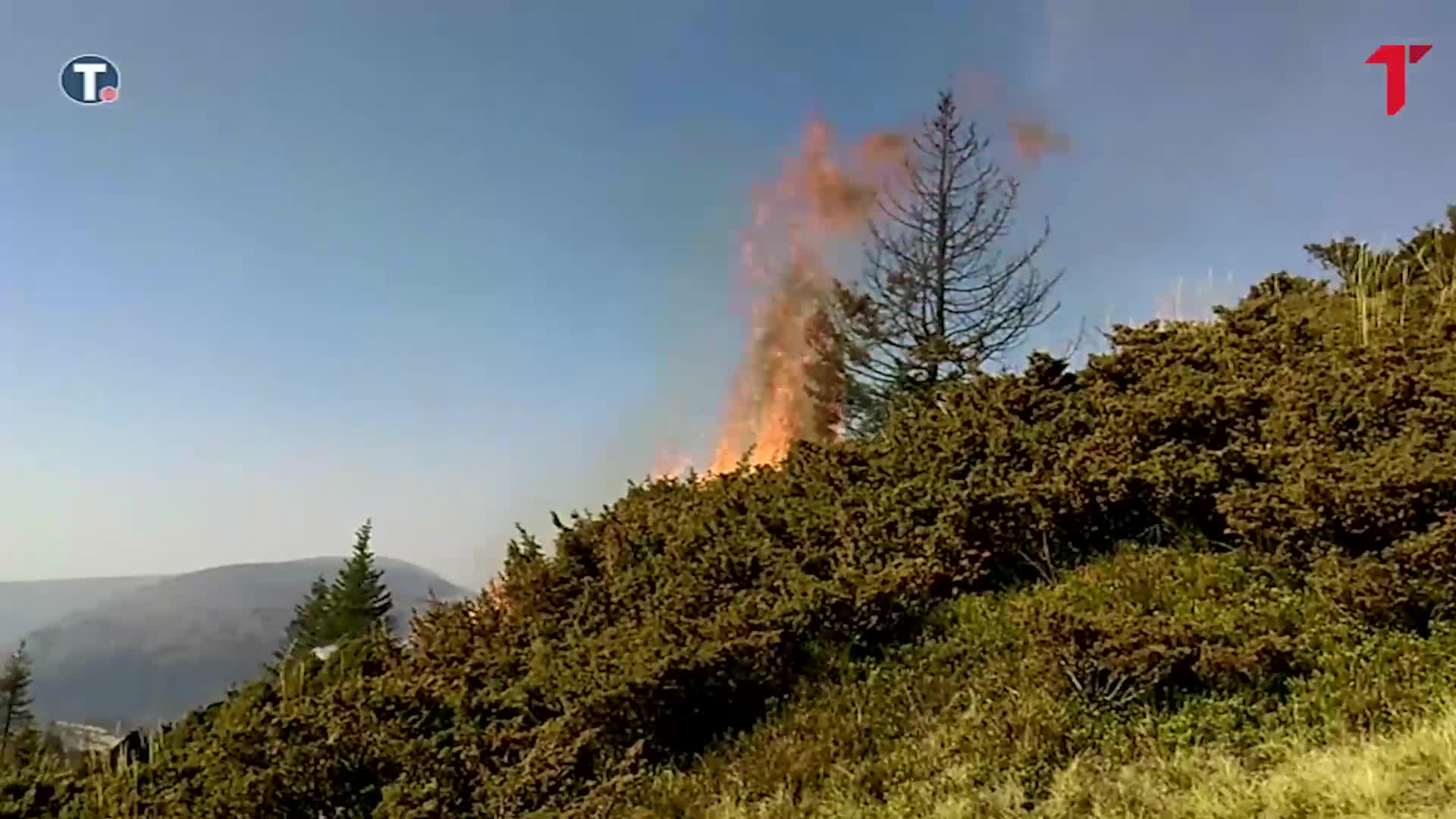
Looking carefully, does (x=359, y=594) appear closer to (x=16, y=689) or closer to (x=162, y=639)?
(x=16, y=689)

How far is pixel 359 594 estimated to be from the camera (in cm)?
2881

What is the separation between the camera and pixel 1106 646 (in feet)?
17.6

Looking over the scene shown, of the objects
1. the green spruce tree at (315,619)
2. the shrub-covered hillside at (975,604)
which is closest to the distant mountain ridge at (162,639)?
the green spruce tree at (315,619)

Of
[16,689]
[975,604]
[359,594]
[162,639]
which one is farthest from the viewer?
[162,639]

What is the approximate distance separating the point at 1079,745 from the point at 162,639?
169399mm

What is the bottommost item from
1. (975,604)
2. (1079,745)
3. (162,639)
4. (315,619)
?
(162,639)

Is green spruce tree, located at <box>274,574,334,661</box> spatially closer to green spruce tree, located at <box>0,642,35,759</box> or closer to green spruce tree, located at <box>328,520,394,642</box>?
green spruce tree, located at <box>328,520,394,642</box>

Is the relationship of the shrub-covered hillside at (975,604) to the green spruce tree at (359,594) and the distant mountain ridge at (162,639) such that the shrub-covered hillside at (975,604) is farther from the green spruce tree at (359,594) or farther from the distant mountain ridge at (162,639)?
the distant mountain ridge at (162,639)

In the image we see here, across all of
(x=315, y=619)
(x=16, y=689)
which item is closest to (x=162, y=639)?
(x=16, y=689)

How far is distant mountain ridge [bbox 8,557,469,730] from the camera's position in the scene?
353 feet

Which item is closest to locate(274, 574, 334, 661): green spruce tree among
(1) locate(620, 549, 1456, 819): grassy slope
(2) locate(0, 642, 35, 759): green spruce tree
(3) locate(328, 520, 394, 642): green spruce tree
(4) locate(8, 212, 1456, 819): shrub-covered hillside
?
(3) locate(328, 520, 394, 642): green spruce tree

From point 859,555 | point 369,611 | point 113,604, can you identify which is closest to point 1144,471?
point 859,555

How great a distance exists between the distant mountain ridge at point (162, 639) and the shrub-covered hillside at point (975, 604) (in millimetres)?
80278

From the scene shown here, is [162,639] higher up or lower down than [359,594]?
lower down
